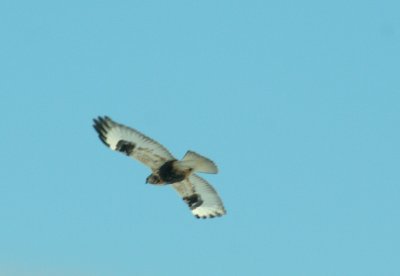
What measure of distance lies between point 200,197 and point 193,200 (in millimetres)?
209

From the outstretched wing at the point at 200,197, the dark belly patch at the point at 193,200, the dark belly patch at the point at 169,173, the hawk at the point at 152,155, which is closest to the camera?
the hawk at the point at 152,155

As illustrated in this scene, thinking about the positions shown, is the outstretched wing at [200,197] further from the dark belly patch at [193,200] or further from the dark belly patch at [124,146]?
the dark belly patch at [124,146]

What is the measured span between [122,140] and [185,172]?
72.9 inches

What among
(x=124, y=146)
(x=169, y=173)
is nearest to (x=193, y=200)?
(x=169, y=173)

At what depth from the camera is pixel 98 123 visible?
170 ft

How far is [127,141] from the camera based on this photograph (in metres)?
51.7

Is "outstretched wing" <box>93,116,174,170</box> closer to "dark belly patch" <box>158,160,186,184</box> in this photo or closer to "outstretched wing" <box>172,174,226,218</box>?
"dark belly patch" <box>158,160,186,184</box>

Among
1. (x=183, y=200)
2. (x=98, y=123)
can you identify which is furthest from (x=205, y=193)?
(x=98, y=123)

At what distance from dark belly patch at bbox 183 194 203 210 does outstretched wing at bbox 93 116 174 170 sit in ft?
8.82

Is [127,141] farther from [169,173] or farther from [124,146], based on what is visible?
[169,173]

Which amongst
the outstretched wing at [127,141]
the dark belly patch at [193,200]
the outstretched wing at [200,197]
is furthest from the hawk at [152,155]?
the dark belly patch at [193,200]

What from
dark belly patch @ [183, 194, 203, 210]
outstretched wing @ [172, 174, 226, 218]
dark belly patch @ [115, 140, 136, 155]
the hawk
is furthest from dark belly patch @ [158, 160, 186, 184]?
dark belly patch @ [183, 194, 203, 210]

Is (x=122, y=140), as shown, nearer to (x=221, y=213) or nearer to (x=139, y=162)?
(x=139, y=162)

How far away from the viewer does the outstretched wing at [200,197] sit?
176 ft
